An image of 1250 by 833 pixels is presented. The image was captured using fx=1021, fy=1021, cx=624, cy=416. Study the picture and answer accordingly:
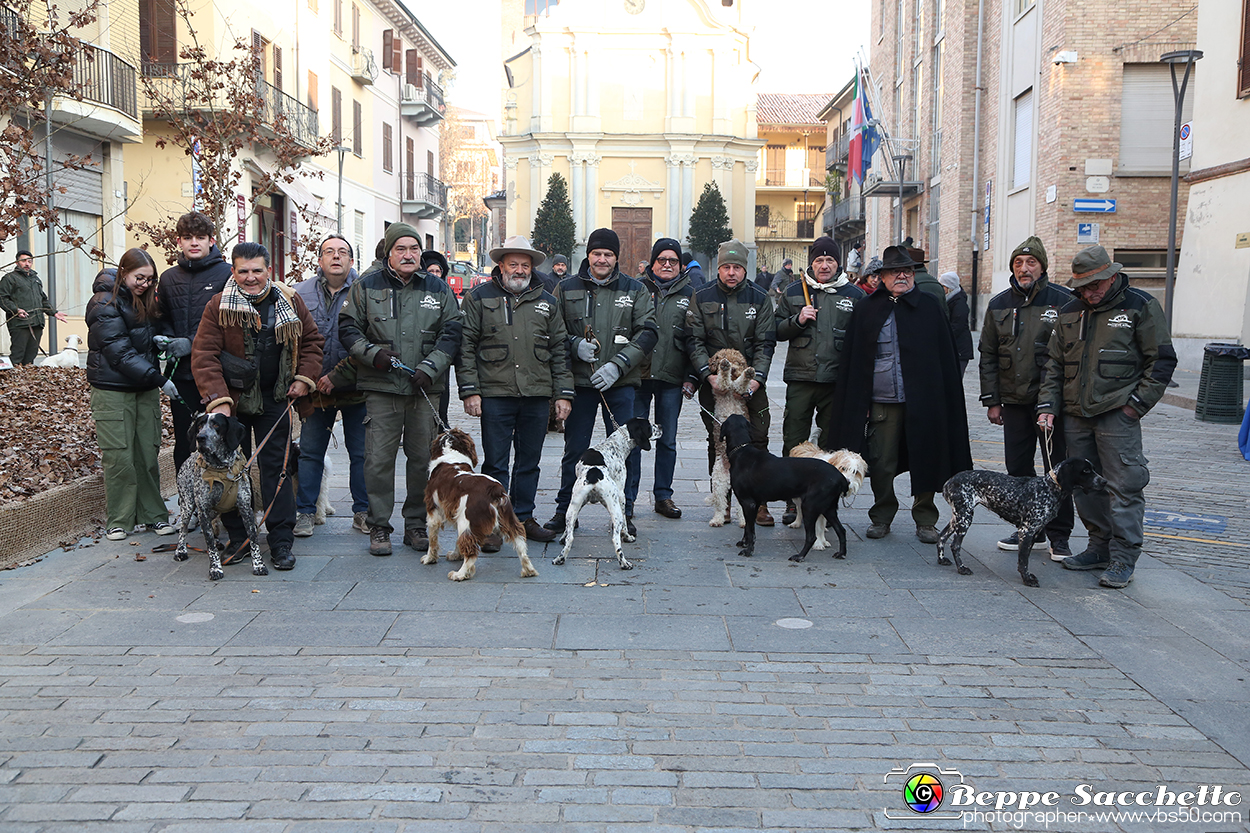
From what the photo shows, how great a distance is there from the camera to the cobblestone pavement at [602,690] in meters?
3.47

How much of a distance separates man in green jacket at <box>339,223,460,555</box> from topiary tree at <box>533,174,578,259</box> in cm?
3809

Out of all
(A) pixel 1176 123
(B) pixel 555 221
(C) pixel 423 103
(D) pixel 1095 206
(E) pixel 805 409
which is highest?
(C) pixel 423 103

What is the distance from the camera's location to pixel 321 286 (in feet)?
24.9

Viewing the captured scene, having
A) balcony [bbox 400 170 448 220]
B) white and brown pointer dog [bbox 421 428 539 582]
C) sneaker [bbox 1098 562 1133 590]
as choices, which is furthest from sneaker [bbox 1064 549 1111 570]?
balcony [bbox 400 170 448 220]

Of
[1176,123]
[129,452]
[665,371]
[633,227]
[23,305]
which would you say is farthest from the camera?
[633,227]

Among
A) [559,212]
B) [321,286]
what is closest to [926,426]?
[321,286]

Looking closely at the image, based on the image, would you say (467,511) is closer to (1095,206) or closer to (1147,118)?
(1095,206)

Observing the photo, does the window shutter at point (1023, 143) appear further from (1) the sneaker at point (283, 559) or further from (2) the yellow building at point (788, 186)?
(2) the yellow building at point (788, 186)

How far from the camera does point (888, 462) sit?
7.33 m

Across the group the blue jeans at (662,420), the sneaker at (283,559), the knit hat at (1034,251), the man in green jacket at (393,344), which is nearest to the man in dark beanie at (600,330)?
the blue jeans at (662,420)

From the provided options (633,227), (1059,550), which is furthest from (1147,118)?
(633,227)

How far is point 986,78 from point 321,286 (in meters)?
26.2

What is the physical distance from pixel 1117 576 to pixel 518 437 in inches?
156

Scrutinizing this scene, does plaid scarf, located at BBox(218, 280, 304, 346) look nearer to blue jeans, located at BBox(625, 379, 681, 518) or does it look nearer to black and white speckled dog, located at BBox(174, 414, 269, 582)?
black and white speckled dog, located at BBox(174, 414, 269, 582)
